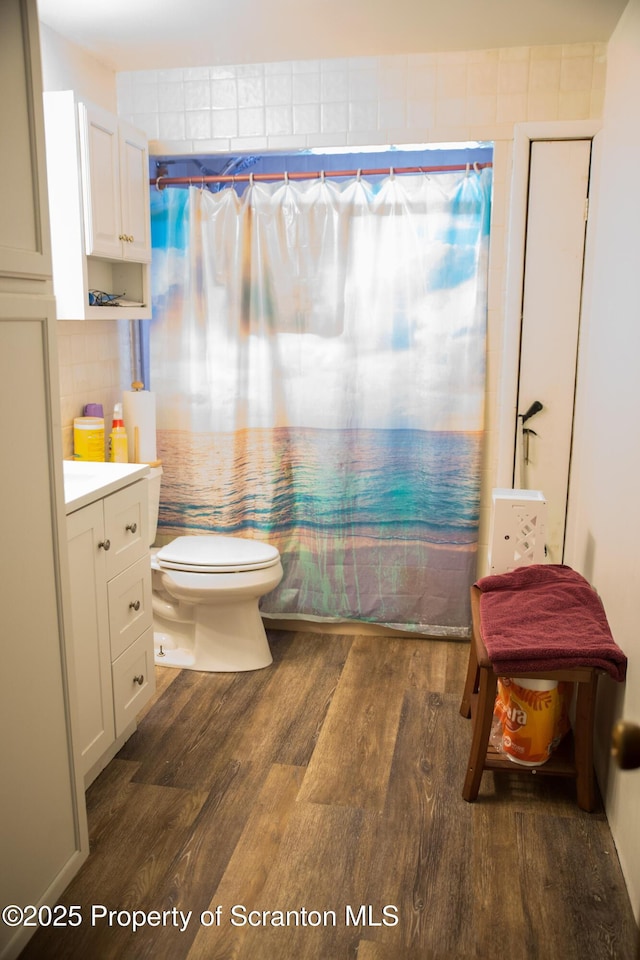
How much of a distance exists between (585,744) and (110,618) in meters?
1.44

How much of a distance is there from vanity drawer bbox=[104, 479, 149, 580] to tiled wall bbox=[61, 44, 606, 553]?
0.71m

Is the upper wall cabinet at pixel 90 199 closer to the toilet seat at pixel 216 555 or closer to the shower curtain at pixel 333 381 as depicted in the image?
the shower curtain at pixel 333 381

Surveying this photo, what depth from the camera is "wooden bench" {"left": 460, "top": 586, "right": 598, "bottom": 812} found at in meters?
2.31

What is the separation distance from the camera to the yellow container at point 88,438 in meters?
3.20

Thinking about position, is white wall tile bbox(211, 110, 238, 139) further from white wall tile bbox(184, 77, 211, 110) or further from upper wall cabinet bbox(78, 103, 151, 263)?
upper wall cabinet bbox(78, 103, 151, 263)

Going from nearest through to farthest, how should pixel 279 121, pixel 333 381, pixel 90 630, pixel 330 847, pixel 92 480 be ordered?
pixel 330 847, pixel 90 630, pixel 92 480, pixel 279 121, pixel 333 381

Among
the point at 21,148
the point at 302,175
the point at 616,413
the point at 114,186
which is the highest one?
the point at 302,175

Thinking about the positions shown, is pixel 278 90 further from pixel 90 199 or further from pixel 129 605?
pixel 129 605

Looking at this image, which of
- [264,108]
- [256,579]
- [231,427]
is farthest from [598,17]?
[256,579]

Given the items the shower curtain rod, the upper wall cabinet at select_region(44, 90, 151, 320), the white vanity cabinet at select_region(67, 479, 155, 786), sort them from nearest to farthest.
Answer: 1. the white vanity cabinet at select_region(67, 479, 155, 786)
2. the upper wall cabinet at select_region(44, 90, 151, 320)
3. the shower curtain rod

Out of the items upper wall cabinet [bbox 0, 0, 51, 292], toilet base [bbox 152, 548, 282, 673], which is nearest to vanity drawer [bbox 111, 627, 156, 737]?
toilet base [bbox 152, 548, 282, 673]

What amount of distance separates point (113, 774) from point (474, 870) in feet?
3.68

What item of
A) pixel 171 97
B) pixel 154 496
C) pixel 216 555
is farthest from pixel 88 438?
pixel 171 97

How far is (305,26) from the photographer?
2.89 metres
